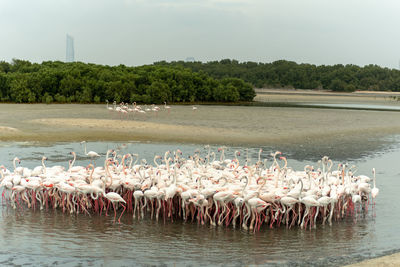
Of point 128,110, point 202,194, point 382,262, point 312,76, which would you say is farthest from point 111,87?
point 312,76

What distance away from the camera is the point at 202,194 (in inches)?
446

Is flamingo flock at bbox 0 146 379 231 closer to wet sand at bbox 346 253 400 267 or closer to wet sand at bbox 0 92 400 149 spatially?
wet sand at bbox 346 253 400 267

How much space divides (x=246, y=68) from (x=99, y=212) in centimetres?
10922

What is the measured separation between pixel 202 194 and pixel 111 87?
141 ft

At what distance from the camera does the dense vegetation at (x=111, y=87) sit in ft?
169

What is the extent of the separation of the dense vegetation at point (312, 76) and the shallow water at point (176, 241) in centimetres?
9469

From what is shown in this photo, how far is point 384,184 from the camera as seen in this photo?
15914 mm

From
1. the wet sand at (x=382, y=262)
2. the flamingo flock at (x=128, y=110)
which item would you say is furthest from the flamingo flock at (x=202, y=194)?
the flamingo flock at (x=128, y=110)

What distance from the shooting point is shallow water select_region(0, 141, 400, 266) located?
9258 mm

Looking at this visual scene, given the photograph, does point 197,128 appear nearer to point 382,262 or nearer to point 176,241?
point 176,241

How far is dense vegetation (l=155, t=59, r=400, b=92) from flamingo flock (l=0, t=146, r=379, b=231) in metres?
93.3

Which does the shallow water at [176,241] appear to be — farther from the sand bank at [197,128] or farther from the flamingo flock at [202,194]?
the sand bank at [197,128]

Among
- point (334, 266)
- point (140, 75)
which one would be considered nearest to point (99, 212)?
point (334, 266)

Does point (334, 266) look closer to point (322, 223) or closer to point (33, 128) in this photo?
point (322, 223)
